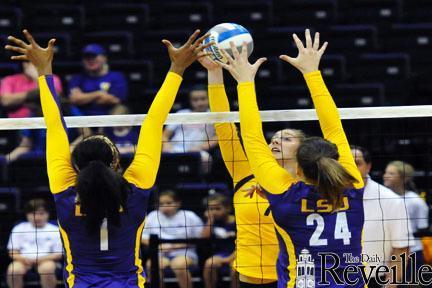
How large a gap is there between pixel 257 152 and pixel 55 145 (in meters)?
1.07

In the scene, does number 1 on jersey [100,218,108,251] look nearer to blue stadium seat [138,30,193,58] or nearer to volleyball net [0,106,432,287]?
volleyball net [0,106,432,287]

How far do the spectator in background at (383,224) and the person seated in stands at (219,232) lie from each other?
1.66 meters

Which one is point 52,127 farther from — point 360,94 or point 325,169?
point 360,94

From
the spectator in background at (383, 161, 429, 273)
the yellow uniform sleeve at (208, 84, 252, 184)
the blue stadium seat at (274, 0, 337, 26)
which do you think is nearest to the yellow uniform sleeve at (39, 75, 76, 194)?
the yellow uniform sleeve at (208, 84, 252, 184)

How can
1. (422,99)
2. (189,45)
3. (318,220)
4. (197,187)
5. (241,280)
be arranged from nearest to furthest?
(318,220) → (189,45) → (241,280) → (197,187) → (422,99)

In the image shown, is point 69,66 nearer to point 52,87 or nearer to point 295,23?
point 295,23

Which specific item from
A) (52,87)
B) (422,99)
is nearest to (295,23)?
(422,99)

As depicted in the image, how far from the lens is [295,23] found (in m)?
13.2

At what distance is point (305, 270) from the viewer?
5.17 m

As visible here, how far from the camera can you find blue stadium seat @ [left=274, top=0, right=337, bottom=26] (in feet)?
42.9

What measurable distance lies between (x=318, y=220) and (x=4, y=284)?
Result: 563cm

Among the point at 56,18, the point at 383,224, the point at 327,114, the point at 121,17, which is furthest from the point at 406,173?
the point at 56,18

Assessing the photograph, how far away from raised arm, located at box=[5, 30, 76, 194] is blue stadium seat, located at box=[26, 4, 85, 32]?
7.62m

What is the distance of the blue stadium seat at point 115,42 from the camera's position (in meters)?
12.5
